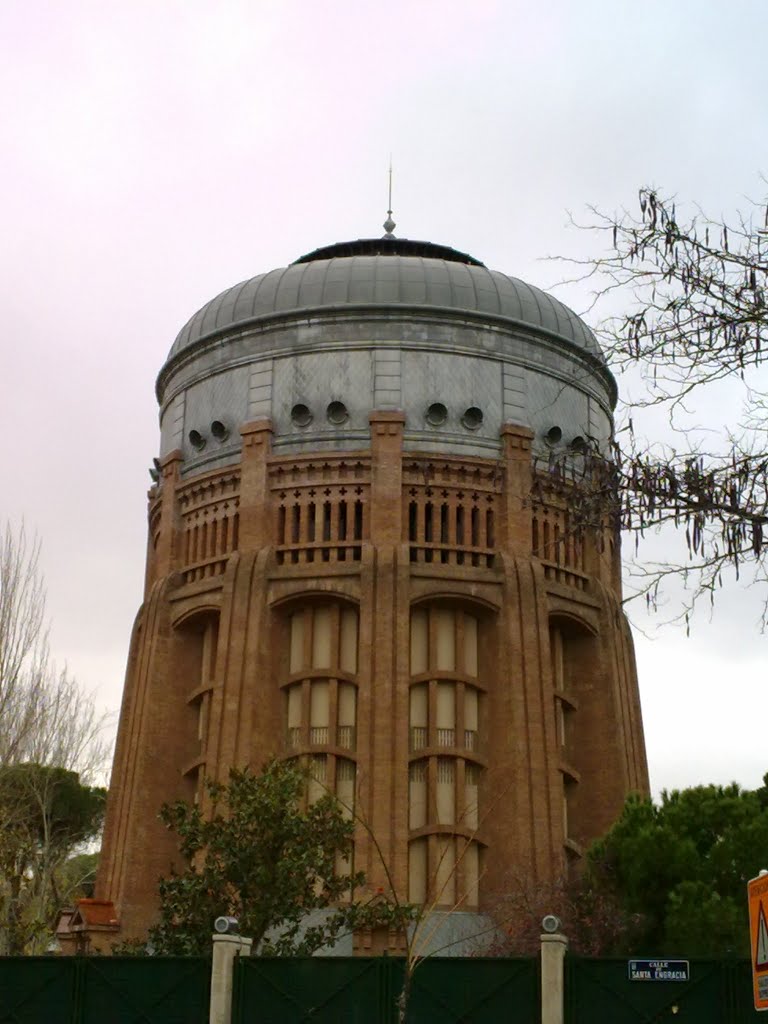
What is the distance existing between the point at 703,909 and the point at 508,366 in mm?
20612

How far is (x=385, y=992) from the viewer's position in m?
20.7

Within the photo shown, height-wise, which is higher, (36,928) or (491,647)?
(491,647)

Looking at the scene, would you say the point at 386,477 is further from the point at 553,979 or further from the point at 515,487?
the point at 553,979

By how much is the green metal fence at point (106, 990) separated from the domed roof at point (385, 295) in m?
27.9

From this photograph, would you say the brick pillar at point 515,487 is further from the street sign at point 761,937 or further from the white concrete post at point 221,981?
the street sign at point 761,937

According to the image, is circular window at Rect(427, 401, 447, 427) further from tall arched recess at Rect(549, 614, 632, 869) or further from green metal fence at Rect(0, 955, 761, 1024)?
green metal fence at Rect(0, 955, 761, 1024)

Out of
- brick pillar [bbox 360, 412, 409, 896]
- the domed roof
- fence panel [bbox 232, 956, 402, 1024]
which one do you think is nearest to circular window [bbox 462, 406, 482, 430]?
brick pillar [bbox 360, 412, 409, 896]

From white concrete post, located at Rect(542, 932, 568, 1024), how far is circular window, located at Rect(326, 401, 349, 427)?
26875mm

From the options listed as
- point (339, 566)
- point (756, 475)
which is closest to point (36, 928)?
point (339, 566)

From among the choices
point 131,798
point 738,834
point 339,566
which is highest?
point 339,566

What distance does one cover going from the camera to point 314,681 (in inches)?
1732

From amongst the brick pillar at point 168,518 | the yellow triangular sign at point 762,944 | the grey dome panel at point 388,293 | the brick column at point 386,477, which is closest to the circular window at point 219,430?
the brick pillar at point 168,518

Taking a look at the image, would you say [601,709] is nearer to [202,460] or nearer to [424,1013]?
[202,460]

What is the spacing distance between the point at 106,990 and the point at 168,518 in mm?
27633
